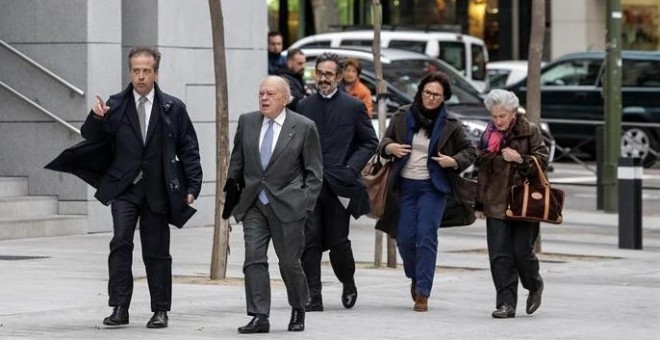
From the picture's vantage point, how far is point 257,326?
1082 centimetres

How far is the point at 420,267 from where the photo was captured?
12.4 m

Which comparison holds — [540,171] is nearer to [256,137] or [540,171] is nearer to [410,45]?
[256,137]

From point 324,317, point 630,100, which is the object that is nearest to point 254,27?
point 324,317

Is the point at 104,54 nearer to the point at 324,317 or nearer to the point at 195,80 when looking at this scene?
the point at 195,80

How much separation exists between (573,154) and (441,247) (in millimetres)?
9671

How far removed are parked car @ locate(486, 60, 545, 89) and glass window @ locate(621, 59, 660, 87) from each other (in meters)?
4.02

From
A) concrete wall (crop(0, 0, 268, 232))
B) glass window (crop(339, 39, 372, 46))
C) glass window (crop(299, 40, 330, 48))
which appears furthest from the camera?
glass window (crop(339, 39, 372, 46))

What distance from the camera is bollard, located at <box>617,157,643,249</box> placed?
17.7 meters

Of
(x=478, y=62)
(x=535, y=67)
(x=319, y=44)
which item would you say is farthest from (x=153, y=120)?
(x=478, y=62)

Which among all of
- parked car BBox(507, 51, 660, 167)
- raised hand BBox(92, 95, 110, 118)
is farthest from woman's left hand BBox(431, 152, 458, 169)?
parked car BBox(507, 51, 660, 167)

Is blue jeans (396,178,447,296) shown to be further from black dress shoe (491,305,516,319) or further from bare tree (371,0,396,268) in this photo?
bare tree (371,0,396,268)

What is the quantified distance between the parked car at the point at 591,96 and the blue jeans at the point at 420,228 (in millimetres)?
16956

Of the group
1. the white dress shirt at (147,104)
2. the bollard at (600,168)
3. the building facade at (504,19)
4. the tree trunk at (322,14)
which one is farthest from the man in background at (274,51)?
the building facade at (504,19)

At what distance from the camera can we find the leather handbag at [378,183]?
500 inches
